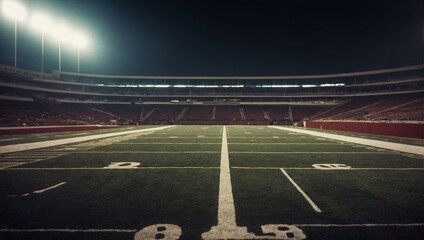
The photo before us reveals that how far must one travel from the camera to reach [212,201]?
4098 millimetres

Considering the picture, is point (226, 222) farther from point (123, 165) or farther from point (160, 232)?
point (123, 165)

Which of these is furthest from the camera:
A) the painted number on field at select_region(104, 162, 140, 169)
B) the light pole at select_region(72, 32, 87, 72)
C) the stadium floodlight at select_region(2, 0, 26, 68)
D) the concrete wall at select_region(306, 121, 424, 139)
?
the light pole at select_region(72, 32, 87, 72)

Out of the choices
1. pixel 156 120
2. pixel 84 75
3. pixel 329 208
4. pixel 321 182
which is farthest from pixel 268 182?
pixel 84 75

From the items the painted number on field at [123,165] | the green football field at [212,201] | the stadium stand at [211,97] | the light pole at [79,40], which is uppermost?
the light pole at [79,40]

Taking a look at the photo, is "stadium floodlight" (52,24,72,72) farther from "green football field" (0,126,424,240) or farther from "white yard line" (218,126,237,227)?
"white yard line" (218,126,237,227)

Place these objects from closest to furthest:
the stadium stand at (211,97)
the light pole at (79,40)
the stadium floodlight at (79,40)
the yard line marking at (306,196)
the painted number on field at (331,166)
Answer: the yard line marking at (306,196) < the painted number on field at (331,166) < the stadium stand at (211,97) < the stadium floodlight at (79,40) < the light pole at (79,40)

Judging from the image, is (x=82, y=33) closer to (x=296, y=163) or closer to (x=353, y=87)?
(x=296, y=163)

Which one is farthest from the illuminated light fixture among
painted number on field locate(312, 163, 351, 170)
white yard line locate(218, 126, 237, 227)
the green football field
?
painted number on field locate(312, 163, 351, 170)

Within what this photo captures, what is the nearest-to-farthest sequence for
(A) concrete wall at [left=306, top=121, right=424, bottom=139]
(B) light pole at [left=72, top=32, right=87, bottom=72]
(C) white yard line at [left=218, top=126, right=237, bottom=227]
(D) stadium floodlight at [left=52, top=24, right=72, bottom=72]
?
(C) white yard line at [left=218, top=126, right=237, bottom=227], (A) concrete wall at [left=306, top=121, right=424, bottom=139], (D) stadium floodlight at [left=52, top=24, right=72, bottom=72], (B) light pole at [left=72, top=32, right=87, bottom=72]

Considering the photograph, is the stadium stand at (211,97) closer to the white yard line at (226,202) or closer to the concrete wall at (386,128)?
the concrete wall at (386,128)

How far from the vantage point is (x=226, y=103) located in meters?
63.7

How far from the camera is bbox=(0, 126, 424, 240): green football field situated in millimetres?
3008

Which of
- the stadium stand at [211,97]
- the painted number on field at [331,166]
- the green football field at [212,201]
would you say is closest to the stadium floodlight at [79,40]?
the stadium stand at [211,97]

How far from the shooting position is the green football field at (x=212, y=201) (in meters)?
3.01
